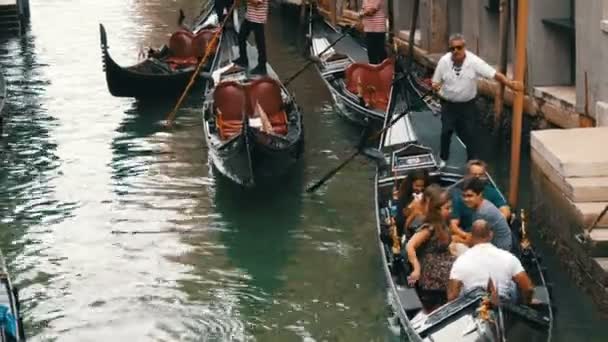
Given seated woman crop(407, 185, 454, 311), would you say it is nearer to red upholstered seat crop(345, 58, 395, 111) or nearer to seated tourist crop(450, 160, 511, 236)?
seated tourist crop(450, 160, 511, 236)

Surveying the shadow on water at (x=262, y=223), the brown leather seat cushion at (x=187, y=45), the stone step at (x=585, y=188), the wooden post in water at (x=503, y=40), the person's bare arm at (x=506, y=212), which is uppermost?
the wooden post in water at (x=503, y=40)

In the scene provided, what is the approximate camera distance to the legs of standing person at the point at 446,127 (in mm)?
6898

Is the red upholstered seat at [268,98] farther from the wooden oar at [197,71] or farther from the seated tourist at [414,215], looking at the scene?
the seated tourist at [414,215]

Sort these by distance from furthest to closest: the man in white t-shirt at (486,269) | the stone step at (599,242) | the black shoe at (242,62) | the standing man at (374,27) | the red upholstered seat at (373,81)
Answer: the black shoe at (242,62) < the standing man at (374,27) < the red upholstered seat at (373,81) < the stone step at (599,242) < the man in white t-shirt at (486,269)

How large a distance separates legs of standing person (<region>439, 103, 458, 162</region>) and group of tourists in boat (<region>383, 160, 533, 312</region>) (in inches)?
40.5

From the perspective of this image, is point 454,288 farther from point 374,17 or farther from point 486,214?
point 374,17

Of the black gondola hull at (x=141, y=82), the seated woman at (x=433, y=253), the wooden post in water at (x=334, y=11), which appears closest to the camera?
the seated woman at (x=433, y=253)

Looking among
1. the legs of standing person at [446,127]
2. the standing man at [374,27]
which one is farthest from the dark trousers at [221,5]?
the legs of standing person at [446,127]

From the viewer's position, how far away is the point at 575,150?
6.02 metres

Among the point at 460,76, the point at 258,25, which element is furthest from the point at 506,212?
the point at 258,25

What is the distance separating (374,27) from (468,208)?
4.33 meters

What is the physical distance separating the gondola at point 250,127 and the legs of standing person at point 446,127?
1.06 meters

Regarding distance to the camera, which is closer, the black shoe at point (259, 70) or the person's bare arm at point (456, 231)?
the person's bare arm at point (456, 231)

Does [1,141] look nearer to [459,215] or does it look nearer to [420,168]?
[420,168]
